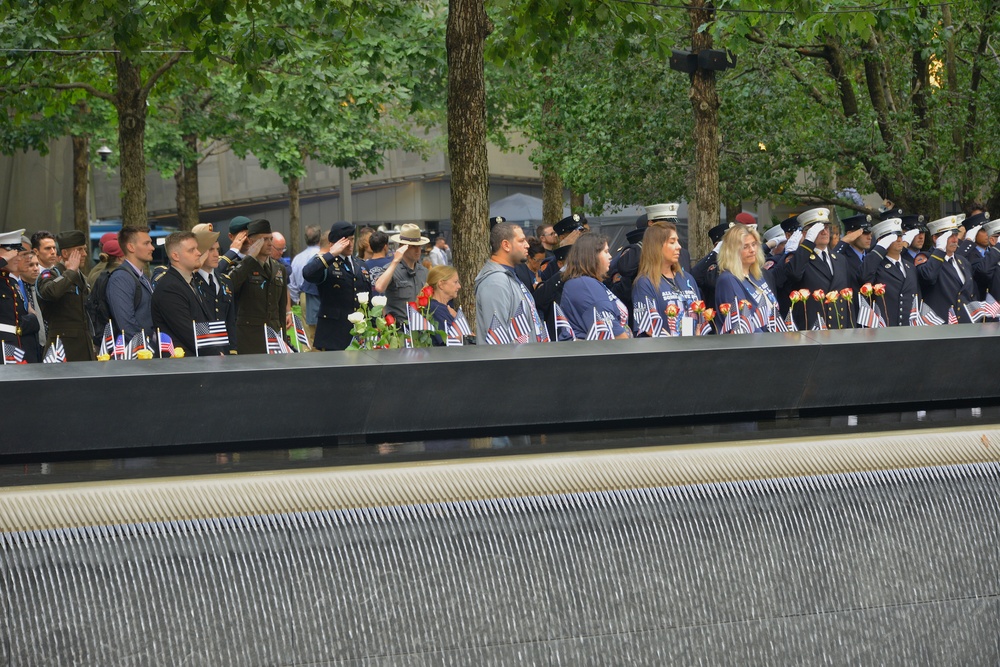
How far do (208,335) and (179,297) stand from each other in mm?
274

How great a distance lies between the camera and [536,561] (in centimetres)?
432

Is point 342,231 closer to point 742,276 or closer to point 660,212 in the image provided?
point 660,212

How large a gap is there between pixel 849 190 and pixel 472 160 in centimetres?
1160

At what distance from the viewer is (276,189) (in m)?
50.8

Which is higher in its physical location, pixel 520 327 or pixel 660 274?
pixel 660 274

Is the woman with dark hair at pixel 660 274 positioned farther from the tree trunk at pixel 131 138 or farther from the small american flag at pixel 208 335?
the tree trunk at pixel 131 138

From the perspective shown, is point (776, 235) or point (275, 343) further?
point (776, 235)

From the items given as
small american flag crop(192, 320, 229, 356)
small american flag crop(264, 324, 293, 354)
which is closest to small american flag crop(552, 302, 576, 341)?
small american flag crop(264, 324, 293, 354)

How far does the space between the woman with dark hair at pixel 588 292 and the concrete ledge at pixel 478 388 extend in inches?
68.1

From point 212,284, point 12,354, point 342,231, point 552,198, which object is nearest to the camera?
point 12,354

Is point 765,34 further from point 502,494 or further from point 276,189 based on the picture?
point 276,189

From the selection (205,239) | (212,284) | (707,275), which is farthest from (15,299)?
(707,275)

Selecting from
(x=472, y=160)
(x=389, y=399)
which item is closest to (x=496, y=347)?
(x=389, y=399)

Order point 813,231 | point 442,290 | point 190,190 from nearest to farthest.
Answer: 1. point 442,290
2. point 813,231
3. point 190,190
